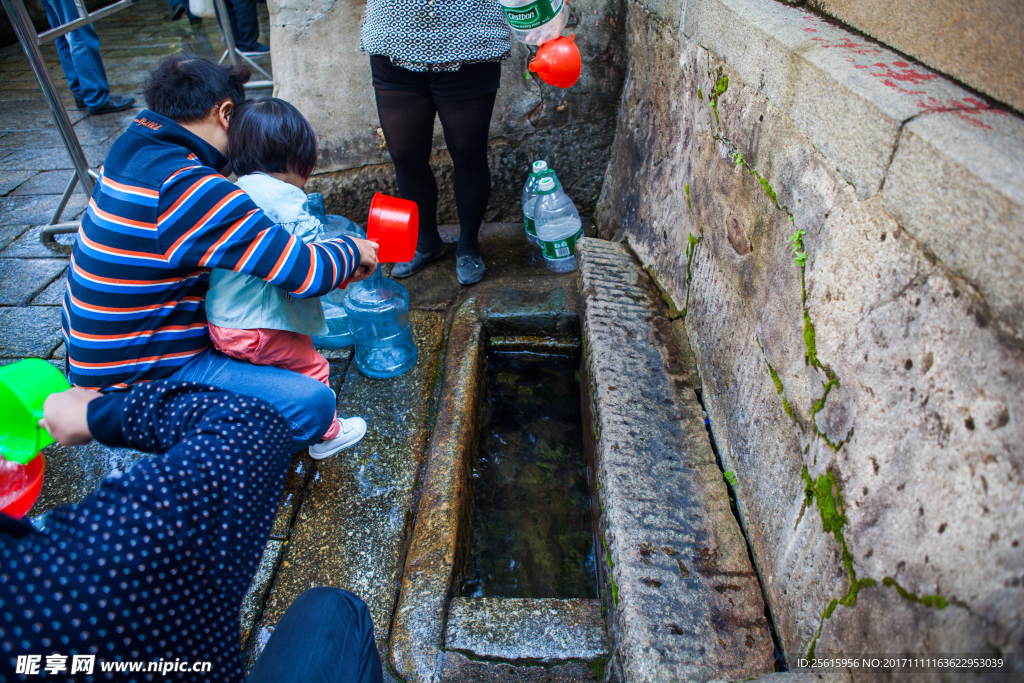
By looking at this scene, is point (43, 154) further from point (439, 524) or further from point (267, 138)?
point (439, 524)

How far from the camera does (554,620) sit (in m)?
1.53

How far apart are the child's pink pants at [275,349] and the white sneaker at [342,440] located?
0.07 feet

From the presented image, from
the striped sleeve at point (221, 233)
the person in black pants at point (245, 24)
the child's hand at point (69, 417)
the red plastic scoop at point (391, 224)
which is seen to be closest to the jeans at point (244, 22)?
the person in black pants at point (245, 24)

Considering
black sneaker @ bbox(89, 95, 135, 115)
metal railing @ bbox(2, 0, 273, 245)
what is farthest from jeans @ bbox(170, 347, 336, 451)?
black sneaker @ bbox(89, 95, 135, 115)

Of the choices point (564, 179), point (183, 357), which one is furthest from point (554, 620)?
point (564, 179)

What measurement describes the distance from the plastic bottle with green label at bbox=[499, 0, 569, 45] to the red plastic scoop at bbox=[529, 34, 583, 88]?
10 centimetres

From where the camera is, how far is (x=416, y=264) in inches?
115

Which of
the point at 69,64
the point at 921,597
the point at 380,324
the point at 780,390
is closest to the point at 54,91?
the point at 69,64

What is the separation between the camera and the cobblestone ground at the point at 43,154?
2.69 meters

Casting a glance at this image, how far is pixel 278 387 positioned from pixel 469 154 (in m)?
1.39

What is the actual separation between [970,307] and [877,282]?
22 centimetres

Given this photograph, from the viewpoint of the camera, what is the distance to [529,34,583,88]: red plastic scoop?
2.41 metres

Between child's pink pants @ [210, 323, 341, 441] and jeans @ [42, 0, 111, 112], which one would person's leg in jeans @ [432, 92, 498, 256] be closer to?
child's pink pants @ [210, 323, 341, 441]

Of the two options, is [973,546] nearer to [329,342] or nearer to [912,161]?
[912,161]
